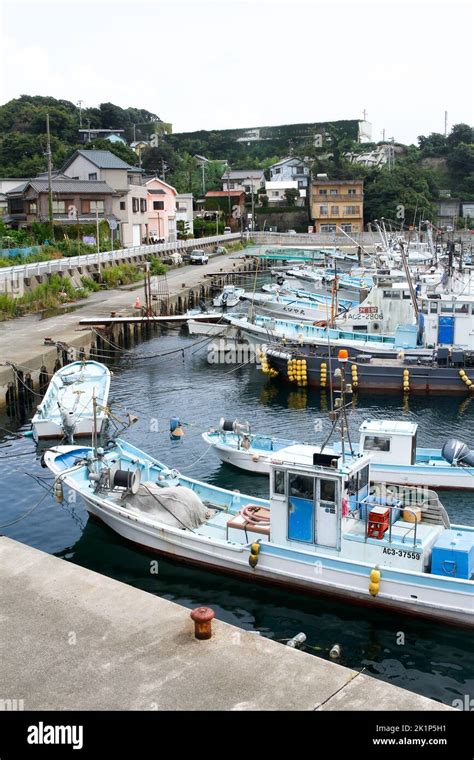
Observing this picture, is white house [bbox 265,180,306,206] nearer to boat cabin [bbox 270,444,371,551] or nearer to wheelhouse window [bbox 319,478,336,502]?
boat cabin [bbox 270,444,371,551]

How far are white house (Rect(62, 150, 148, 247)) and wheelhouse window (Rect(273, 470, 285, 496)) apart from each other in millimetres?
62725

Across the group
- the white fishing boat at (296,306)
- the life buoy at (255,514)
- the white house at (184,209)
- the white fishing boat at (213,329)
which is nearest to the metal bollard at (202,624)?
the life buoy at (255,514)

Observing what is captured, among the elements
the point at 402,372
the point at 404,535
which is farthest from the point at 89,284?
the point at 404,535

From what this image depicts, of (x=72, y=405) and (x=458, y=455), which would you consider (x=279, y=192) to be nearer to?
(x=72, y=405)

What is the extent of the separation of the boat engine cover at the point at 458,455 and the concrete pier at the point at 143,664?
37.4 feet

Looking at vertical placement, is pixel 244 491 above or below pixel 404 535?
below

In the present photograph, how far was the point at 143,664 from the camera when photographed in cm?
1032

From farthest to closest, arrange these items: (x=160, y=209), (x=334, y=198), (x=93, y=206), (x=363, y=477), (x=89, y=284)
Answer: (x=334, y=198) → (x=160, y=209) → (x=93, y=206) → (x=89, y=284) → (x=363, y=477)

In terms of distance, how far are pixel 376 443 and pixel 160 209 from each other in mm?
71527

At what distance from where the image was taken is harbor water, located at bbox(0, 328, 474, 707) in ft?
45.9

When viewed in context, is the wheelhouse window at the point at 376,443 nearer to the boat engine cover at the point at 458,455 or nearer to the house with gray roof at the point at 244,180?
the boat engine cover at the point at 458,455

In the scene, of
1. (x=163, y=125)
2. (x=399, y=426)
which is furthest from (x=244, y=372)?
(x=163, y=125)

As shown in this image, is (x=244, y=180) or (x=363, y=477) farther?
(x=244, y=180)

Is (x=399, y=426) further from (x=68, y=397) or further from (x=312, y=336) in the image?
(x=312, y=336)
